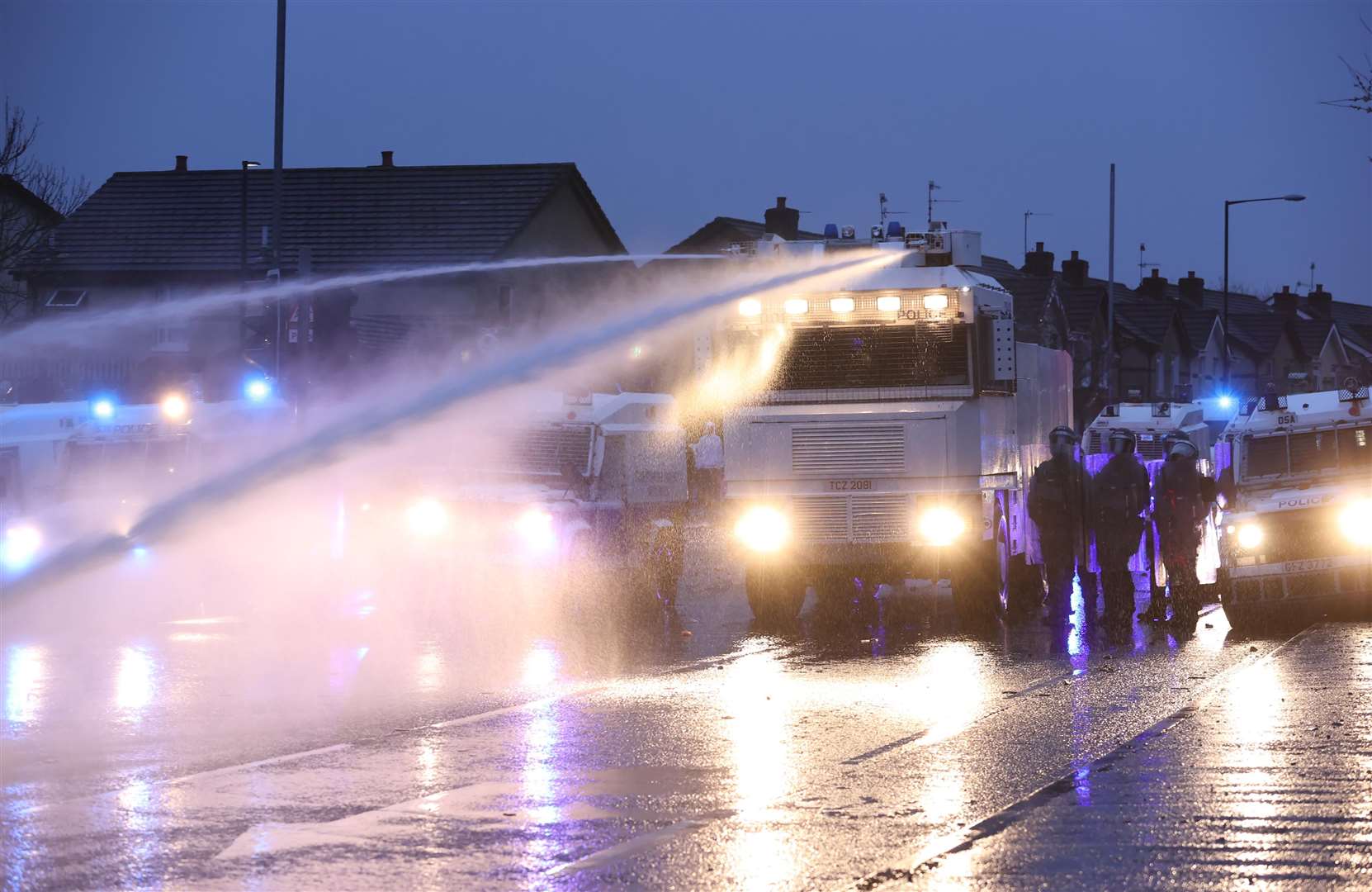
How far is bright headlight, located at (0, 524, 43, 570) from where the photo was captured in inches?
794

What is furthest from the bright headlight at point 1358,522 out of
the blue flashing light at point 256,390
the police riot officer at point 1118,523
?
the blue flashing light at point 256,390

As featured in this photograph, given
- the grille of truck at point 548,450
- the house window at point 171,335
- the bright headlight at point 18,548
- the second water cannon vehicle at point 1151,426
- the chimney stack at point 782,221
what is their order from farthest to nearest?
the chimney stack at point 782,221 → the house window at point 171,335 → the second water cannon vehicle at point 1151,426 → the grille of truck at point 548,450 → the bright headlight at point 18,548

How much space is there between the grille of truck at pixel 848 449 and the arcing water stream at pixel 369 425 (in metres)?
1.49

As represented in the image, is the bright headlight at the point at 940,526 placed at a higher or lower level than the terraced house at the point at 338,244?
lower

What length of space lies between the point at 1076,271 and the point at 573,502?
6545cm

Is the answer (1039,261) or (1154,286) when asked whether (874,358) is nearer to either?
(1039,261)

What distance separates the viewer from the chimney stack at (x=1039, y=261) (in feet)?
261

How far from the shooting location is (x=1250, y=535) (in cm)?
1808

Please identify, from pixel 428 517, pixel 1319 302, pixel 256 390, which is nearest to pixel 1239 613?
pixel 428 517

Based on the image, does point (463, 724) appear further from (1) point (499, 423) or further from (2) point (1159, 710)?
(1) point (499, 423)

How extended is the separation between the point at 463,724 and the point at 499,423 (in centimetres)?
968

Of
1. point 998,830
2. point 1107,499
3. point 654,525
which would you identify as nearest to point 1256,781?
point 998,830

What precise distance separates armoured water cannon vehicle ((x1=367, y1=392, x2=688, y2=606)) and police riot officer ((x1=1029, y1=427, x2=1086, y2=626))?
13.7 ft

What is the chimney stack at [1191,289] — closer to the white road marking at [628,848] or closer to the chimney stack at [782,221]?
the chimney stack at [782,221]
